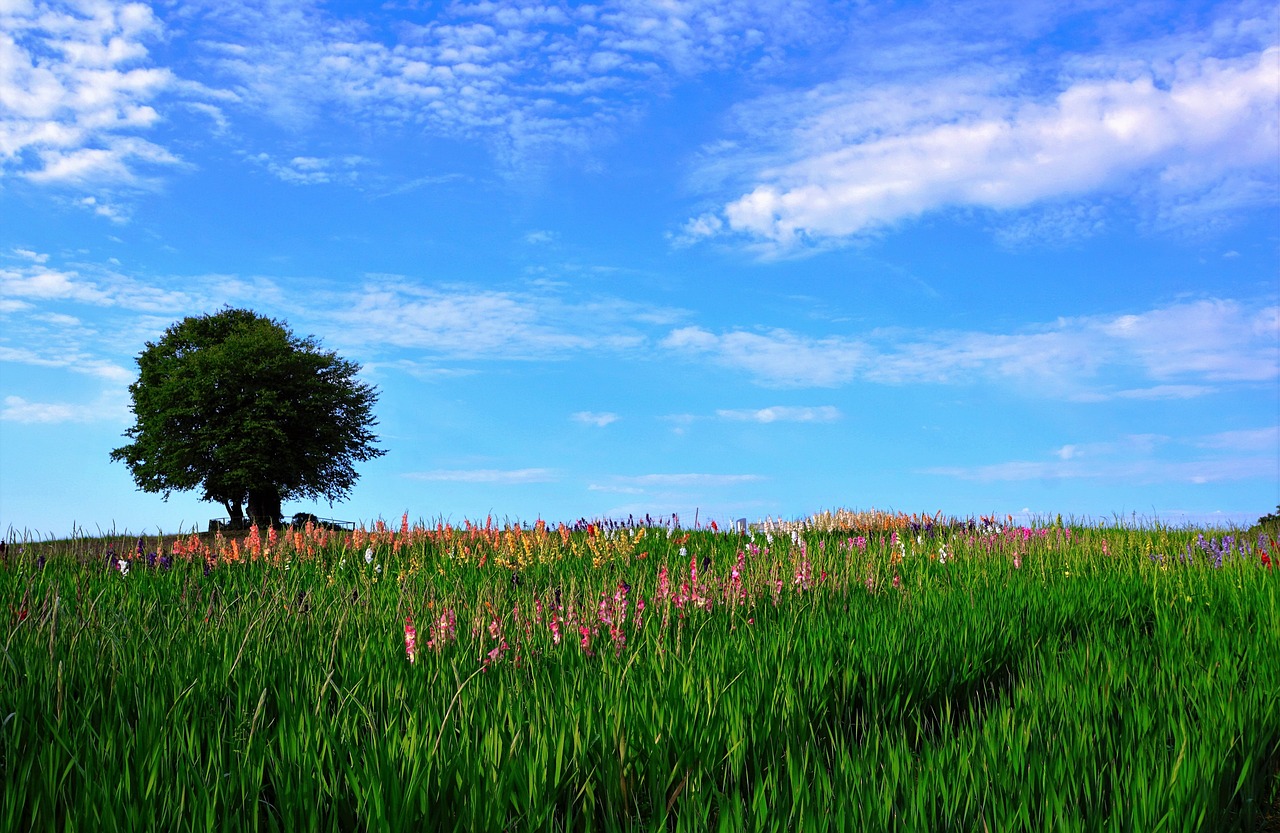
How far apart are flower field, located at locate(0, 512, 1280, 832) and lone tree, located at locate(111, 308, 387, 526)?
98.6 ft

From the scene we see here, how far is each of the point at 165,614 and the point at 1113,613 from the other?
9262 millimetres

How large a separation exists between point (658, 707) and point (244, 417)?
3792 cm

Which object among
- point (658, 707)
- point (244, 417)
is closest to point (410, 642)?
point (658, 707)

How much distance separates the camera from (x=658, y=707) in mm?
4586

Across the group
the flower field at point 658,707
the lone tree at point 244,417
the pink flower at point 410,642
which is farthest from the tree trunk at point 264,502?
the pink flower at point 410,642

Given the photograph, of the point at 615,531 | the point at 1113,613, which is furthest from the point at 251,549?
the point at 1113,613

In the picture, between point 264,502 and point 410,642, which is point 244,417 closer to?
point 264,502

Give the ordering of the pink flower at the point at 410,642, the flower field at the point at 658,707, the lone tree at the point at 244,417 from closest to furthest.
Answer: the flower field at the point at 658,707 < the pink flower at the point at 410,642 < the lone tree at the point at 244,417

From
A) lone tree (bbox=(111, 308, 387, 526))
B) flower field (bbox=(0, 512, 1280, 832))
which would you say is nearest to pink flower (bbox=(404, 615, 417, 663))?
flower field (bbox=(0, 512, 1280, 832))

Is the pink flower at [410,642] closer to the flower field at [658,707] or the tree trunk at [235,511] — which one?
the flower field at [658,707]

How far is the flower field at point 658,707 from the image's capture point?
3.54 metres

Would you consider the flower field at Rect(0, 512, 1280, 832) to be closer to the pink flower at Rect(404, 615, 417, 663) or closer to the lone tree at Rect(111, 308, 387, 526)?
the pink flower at Rect(404, 615, 417, 663)

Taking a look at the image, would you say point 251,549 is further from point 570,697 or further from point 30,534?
point 570,697

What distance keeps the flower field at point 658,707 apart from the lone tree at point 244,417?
30.1 metres
